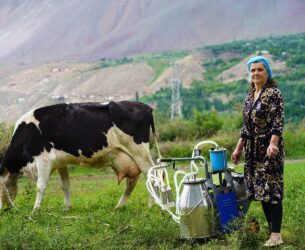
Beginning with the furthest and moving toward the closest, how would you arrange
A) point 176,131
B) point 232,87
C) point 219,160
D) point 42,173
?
1. point 232,87
2. point 176,131
3. point 42,173
4. point 219,160

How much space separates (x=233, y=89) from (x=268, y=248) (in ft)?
219

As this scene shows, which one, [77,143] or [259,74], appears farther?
[77,143]

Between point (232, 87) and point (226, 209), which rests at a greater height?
point (226, 209)

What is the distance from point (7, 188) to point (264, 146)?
16.1 feet

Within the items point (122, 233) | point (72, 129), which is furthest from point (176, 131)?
point (122, 233)

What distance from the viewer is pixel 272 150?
5984 millimetres

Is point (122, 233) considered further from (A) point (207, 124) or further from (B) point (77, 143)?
(A) point (207, 124)

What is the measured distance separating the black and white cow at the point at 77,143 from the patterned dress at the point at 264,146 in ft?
11.6

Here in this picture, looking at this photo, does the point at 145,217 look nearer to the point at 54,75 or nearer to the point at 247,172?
the point at 247,172

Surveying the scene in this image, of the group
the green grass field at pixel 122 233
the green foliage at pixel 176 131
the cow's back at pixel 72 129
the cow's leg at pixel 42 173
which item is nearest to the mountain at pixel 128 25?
the green foliage at pixel 176 131

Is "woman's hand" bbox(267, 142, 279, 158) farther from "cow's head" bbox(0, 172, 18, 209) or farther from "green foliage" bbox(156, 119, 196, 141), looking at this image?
"green foliage" bbox(156, 119, 196, 141)

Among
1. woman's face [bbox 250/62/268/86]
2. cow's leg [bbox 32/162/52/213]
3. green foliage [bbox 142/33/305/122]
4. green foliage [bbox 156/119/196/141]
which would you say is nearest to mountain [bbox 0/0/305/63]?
green foliage [bbox 142/33/305/122]

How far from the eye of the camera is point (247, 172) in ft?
21.0

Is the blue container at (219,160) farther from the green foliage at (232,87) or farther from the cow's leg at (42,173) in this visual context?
the green foliage at (232,87)
